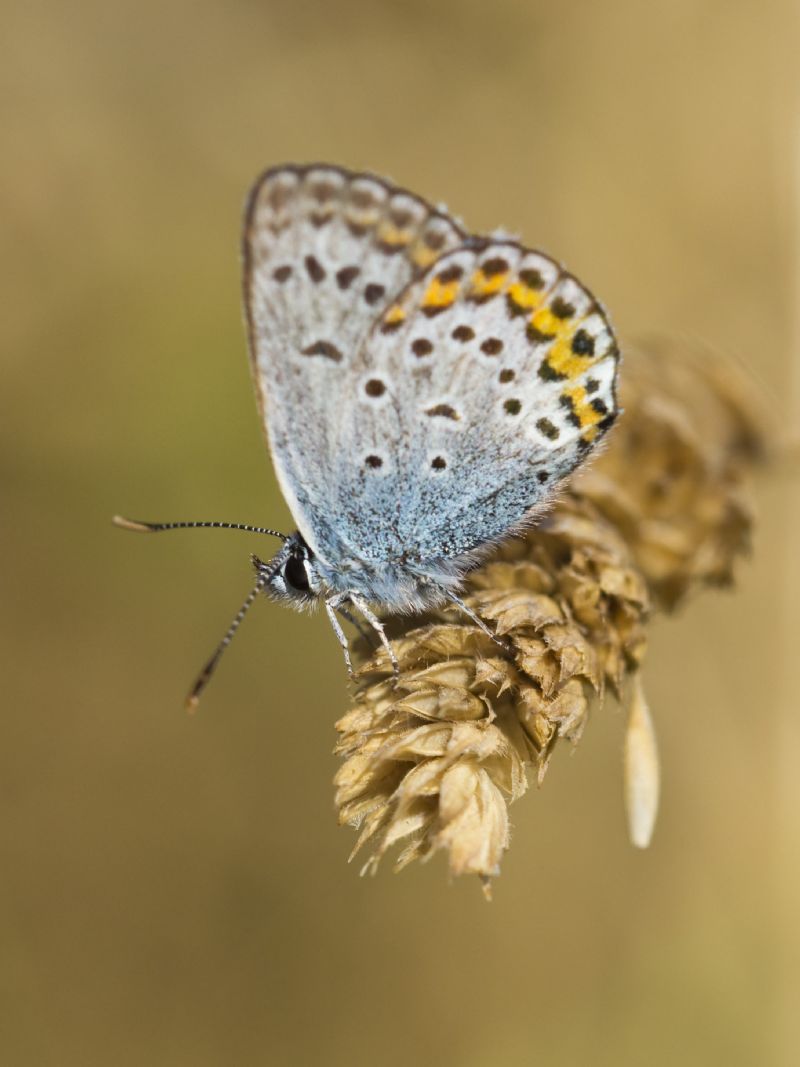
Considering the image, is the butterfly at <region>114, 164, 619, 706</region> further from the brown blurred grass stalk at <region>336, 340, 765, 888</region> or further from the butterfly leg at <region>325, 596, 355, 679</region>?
the brown blurred grass stalk at <region>336, 340, 765, 888</region>

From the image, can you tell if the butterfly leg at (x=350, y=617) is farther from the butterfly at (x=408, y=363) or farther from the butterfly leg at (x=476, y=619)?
the butterfly leg at (x=476, y=619)

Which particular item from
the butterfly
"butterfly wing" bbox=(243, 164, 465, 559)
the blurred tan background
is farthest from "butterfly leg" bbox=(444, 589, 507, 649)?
the blurred tan background

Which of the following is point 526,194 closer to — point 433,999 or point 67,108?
point 67,108

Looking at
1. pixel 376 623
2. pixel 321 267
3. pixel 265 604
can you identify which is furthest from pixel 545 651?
pixel 265 604

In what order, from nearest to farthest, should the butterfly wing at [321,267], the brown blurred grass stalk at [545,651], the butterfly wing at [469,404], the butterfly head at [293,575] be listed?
the brown blurred grass stalk at [545,651]
the butterfly wing at [469,404]
the butterfly wing at [321,267]
the butterfly head at [293,575]

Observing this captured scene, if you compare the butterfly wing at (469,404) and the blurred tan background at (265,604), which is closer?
the butterfly wing at (469,404)

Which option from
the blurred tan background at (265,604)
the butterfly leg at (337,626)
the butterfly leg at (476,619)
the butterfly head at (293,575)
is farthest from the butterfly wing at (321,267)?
the blurred tan background at (265,604)
